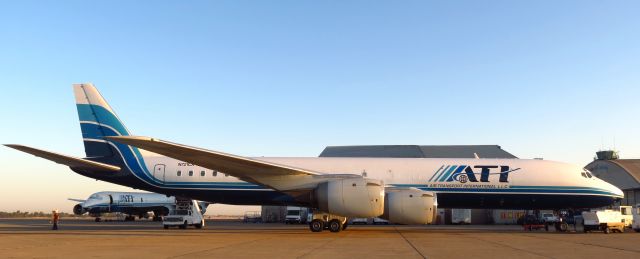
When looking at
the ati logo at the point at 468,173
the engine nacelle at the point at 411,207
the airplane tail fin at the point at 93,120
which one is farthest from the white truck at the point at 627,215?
the airplane tail fin at the point at 93,120

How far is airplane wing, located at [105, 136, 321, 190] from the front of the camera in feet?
56.3

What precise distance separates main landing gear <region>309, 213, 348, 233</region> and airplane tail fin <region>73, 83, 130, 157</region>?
10.0 meters

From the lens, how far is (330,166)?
22.3 meters

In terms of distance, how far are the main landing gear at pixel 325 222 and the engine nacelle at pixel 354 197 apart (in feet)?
5.24

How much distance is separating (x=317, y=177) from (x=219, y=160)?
12.4 ft

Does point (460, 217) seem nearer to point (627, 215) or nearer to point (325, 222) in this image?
point (627, 215)

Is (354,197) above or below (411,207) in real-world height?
above

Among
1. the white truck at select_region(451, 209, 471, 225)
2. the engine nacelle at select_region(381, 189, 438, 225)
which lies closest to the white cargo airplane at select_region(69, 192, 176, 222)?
the white truck at select_region(451, 209, 471, 225)

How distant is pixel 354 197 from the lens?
1847 cm

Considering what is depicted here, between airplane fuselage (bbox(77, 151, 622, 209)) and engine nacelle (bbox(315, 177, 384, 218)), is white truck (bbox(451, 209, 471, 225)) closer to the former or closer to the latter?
airplane fuselage (bbox(77, 151, 622, 209))

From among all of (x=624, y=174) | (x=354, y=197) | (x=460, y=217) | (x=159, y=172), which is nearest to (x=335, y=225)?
(x=354, y=197)

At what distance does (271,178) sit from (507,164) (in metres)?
10.1

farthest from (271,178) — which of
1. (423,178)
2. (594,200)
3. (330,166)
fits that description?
(594,200)

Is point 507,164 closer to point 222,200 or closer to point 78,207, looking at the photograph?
point 222,200
